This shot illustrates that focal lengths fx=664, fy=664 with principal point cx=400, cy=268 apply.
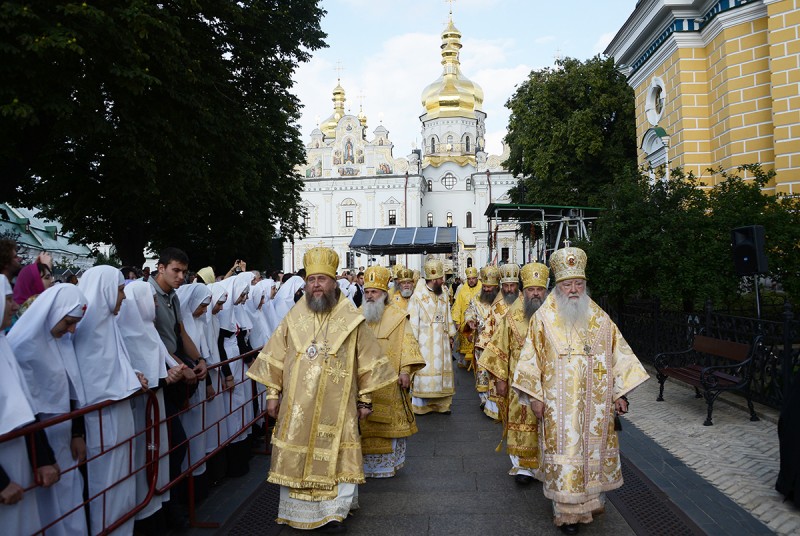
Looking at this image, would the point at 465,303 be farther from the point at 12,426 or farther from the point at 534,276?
the point at 12,426

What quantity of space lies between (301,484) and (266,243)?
19.5 meters

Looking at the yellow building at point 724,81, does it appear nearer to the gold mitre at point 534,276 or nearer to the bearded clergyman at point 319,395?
the gold mitre at point 534,276

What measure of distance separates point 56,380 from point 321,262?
198cm

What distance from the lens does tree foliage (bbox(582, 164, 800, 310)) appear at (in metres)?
11.2

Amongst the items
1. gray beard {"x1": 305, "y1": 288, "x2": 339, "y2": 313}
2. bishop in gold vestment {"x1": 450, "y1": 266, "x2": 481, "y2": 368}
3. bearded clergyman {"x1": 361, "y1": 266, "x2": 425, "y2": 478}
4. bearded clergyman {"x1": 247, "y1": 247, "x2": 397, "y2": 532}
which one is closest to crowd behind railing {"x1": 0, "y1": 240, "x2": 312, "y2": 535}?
bearded clergyman {"x1": 247, "y1": 247, "x2": 397, "y2": 532}

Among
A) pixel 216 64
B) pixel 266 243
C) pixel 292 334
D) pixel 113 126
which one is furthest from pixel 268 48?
pixel 292 334

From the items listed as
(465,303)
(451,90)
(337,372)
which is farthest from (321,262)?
(451,90)

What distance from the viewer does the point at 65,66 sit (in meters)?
10.7

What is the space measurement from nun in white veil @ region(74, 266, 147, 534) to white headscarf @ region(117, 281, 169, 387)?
303 mm

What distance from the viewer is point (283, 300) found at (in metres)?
9.24

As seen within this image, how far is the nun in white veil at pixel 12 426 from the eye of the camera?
121 inches

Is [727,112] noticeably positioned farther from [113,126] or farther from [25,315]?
[25,315]

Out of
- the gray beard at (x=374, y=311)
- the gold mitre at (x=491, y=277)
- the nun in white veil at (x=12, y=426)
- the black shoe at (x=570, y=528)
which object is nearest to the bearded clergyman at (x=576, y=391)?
the black shoe at (x=570, y=528)

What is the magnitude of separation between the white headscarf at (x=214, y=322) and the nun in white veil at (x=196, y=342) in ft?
0.49
